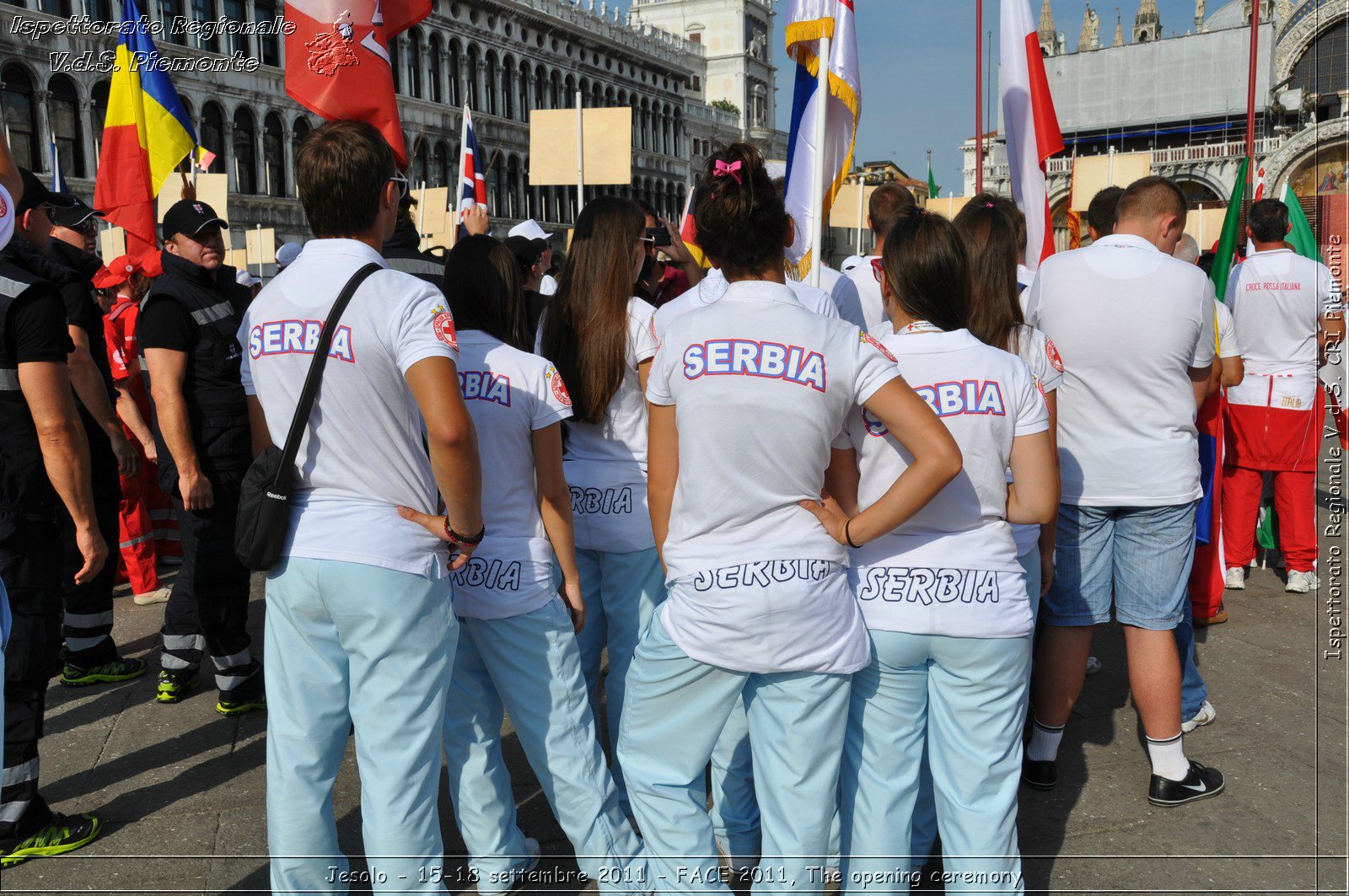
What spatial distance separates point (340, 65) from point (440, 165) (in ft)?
127

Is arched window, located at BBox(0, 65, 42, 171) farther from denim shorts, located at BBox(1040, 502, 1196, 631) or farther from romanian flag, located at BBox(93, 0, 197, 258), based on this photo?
denim shorts, located at BBox(1040, 502, 1196, 631)

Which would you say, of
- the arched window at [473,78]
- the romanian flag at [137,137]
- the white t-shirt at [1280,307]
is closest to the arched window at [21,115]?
the arched window at [473,78]

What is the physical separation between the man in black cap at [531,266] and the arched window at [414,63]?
3904cm

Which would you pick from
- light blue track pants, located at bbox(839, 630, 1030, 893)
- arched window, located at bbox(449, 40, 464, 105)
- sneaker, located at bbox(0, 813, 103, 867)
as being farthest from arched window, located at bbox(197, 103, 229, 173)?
light blue track pants, located at bbox(839, 630, 1030, 893)

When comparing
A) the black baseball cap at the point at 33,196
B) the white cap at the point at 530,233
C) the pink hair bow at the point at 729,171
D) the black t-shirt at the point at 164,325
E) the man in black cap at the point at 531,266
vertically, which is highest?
the black baseball cap at the point at 33,196

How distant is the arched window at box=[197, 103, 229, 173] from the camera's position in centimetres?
3131

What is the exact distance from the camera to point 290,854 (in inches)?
94.6

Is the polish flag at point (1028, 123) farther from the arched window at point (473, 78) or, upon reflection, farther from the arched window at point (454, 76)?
the arched window at point (473, 78)

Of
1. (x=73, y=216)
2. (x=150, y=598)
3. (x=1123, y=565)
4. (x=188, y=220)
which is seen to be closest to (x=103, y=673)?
(x=150, y=598)

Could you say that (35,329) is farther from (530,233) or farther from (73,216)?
(73,216)

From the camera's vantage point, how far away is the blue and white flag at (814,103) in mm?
4359

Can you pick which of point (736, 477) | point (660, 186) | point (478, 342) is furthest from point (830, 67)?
point (660, 186)

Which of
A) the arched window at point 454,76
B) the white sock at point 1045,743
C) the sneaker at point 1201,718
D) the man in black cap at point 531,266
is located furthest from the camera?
the arched window at point 454,76

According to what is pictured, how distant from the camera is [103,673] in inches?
182
